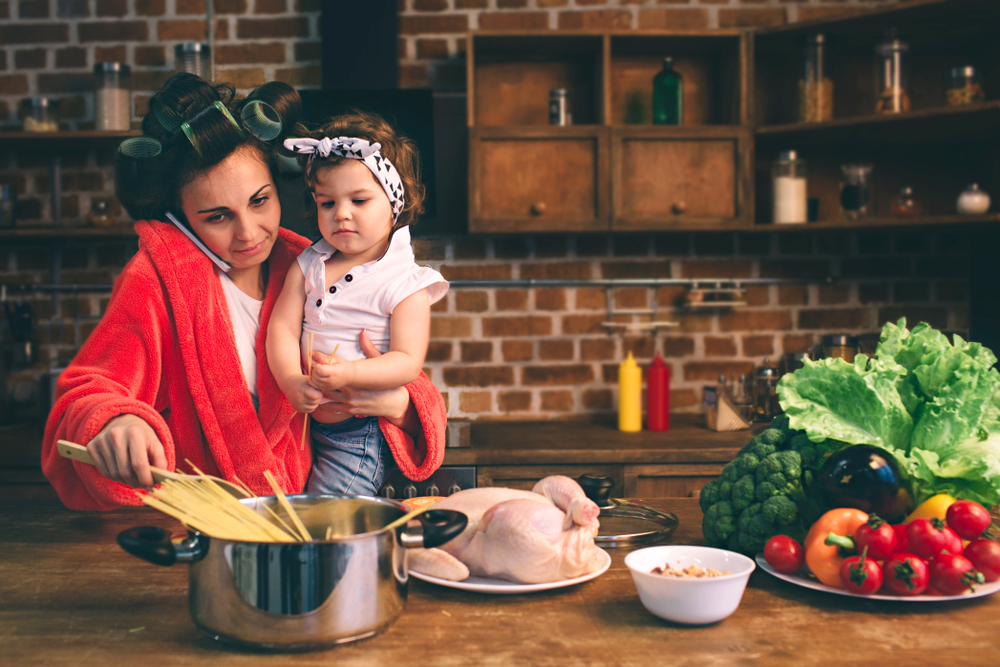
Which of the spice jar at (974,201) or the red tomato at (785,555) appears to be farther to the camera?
the spice jar at (974,201)

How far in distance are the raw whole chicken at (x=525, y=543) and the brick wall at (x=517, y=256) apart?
1.83 m

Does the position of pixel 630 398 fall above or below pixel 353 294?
below

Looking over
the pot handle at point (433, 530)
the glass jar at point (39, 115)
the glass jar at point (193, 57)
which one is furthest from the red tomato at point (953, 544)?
the glass jar at point (39, 115)

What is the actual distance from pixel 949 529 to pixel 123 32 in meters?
3.07

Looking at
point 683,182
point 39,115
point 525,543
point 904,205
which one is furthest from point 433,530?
point 39,115

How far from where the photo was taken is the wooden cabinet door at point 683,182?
2527mm

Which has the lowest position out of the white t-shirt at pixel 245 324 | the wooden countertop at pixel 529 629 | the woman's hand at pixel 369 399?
the wooden countertop at pixel 529 629

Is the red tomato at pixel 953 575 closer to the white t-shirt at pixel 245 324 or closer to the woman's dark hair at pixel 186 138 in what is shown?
the white t-shirt at pixel 245 324

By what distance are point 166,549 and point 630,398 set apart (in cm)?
203

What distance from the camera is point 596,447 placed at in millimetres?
2320

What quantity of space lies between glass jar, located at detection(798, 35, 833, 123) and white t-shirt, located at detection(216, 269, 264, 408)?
6.80 ft

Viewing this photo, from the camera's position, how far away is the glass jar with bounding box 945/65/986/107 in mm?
2404

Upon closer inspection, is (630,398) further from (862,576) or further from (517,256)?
(862,576)

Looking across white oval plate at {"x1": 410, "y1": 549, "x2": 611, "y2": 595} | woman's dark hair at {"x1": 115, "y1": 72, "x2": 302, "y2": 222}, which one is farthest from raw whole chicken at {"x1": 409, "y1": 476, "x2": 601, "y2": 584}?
woman's dark hair at {"x1": 115, "y1": 72, "x2": 302, "y2": 222}
